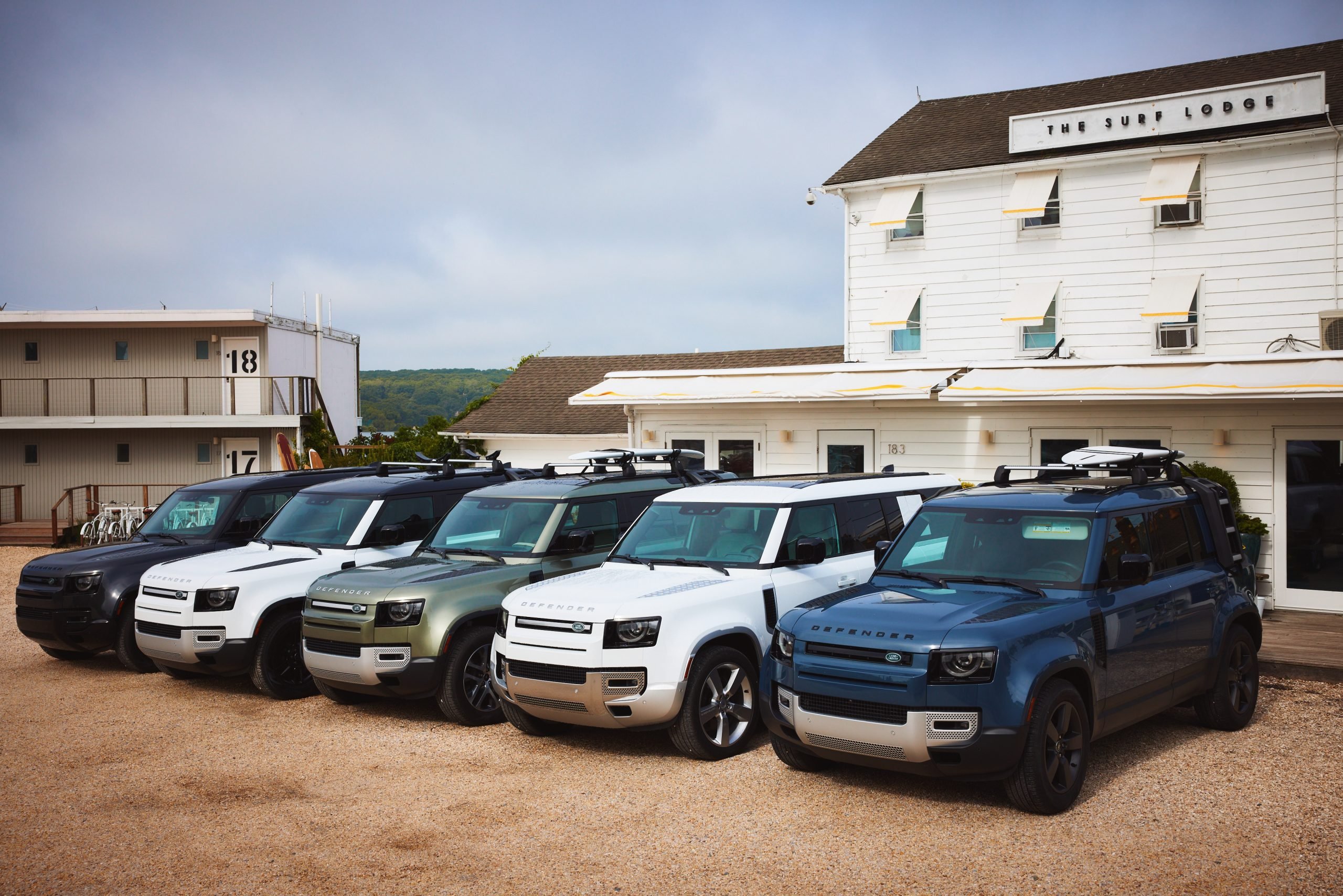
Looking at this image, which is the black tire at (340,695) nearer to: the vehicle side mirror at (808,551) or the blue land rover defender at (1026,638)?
the vehicle side mirror at (808,551)

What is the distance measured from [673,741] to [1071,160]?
1437 centimetres

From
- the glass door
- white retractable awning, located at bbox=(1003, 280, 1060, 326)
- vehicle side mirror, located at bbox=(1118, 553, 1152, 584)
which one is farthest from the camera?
white retractable awning, located at bbox=(1003, 280, 1060, 326)

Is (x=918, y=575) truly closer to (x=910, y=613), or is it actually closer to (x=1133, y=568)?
(x=910, y=613)

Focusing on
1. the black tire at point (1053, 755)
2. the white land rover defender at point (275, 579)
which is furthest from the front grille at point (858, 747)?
the white land rover defender at point (275, 579)

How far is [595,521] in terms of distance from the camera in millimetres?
10344

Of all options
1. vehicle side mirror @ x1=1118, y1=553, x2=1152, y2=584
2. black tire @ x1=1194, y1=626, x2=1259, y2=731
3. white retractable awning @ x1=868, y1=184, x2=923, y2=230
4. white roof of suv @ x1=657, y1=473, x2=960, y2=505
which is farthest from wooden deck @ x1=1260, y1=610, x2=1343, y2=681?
white retractable awning @ x1=868, y1=184, x2=923, y2=230

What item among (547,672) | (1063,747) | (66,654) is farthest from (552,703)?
(66,654)

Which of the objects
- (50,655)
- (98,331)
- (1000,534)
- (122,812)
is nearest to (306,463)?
(98,331)

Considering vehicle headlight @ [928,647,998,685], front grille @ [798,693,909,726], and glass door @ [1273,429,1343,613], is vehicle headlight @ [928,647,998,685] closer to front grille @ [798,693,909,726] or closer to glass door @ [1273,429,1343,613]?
front grille @ [798,693,909,726]

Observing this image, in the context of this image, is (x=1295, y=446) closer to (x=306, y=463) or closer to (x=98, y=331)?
(x=306, y=463)

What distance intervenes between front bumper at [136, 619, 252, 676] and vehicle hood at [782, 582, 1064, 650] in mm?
5696

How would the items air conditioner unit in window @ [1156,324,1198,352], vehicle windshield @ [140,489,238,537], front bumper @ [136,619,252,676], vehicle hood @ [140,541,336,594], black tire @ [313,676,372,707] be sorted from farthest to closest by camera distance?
air conditioner unit in window @ [1156,324,1198,352] → vehicle windshield @ [140,489,238,537] → vehicle hood @ [140,541,336,594] → front bumper @ [136,619,252,676] → black tire @ [313,676,372,707]

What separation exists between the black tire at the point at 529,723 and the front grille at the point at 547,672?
0.49 m

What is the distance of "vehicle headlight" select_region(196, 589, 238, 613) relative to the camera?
10.1 m
